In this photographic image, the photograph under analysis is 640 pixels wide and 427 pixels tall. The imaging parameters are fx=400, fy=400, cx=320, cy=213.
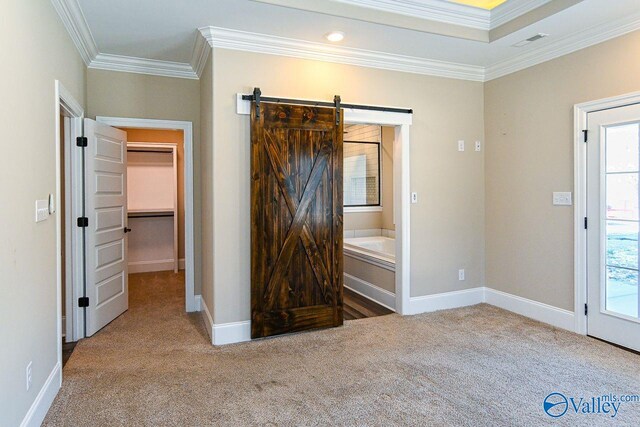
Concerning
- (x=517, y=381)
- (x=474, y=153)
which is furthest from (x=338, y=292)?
(x=474, y=153)

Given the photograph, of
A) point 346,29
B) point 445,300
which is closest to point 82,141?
point 346,29

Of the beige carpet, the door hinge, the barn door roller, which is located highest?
the barn door roller

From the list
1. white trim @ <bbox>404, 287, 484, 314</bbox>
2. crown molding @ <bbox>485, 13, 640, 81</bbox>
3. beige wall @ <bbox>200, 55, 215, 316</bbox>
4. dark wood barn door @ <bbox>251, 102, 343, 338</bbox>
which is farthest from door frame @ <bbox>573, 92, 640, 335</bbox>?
beige wall @ <bbox>200, 55, 215, 316</bbox>

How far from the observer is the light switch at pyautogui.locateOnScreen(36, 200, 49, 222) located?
7.32 ft

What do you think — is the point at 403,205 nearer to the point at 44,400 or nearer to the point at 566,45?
the point at 566,45

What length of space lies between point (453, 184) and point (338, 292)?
1767 mm

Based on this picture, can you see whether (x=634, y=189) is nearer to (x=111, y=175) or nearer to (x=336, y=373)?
(x=336, y=373)

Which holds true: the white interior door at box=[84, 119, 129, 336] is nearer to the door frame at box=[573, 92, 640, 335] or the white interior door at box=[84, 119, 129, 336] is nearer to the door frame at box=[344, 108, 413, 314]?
the door frame at box=[344, 108, 413, 314]

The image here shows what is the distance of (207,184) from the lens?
371cm

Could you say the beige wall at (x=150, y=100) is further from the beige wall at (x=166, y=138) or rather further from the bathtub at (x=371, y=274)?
the bathtub at (x=371, y=274)

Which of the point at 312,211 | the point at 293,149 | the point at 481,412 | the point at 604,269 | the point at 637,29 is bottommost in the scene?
the point at 481,412

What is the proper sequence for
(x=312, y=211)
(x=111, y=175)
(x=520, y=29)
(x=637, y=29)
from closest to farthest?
(x=637, y=29), (x=520, y=29), (x=312, y=211), (x=111, y=175)

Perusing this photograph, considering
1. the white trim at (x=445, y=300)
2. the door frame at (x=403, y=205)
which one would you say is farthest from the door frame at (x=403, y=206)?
the white trim at (x=445, y=300)

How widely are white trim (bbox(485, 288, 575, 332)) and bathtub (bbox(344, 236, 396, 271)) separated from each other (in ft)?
3.84
